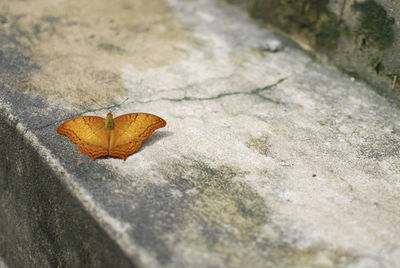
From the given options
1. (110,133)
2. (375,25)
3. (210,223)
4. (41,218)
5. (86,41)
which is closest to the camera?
(210,223)

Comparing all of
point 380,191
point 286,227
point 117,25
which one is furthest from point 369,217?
point 117,25

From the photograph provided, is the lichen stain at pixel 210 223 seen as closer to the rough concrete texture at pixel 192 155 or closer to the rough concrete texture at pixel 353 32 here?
the rough concrete texture at pixel 192 155

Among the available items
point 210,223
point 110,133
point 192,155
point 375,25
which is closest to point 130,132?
point 110,133

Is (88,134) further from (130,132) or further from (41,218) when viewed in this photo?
(41,218)

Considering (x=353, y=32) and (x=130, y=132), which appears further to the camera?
(x=353, y=32)

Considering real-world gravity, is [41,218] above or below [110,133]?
below

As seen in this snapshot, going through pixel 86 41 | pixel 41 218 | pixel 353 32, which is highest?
pixel 353 32

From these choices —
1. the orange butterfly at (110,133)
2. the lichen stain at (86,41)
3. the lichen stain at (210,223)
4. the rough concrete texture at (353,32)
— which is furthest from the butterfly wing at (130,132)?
the rough concrete texture at (353,32)
